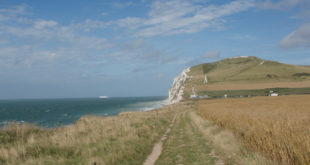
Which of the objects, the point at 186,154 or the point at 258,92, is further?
the point at 258,92

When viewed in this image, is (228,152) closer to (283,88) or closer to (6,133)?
(6,133)

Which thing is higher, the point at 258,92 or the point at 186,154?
the point at 258,92

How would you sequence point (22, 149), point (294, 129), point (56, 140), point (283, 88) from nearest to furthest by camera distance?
point (294, 129), point (22, 149), point (56, 140), point (283, 88)

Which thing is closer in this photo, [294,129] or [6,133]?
[294,129]

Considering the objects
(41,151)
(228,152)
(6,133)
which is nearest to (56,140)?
(41,151)

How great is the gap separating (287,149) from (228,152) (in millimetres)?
4331

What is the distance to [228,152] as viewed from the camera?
40.0 ft

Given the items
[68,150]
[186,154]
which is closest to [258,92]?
[186,154]

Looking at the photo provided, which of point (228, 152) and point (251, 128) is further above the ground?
point (251, 128)

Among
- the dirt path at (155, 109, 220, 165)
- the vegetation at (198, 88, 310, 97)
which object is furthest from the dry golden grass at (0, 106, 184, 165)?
the vegetation at (198, 88, 310, 97)

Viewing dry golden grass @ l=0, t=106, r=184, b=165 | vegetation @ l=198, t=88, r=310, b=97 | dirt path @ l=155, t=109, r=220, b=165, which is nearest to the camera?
dry golden grass @ l=0, t=106, r=184, b=165

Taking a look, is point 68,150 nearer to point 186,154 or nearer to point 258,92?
point 186,154

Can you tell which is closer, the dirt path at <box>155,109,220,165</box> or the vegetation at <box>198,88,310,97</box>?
the dirt path at <box>155,109,220,165</box>

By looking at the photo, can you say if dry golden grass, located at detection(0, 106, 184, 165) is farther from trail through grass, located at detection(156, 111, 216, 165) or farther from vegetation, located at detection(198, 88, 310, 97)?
vegetation, located at detection(198, 88, 310, 97)
